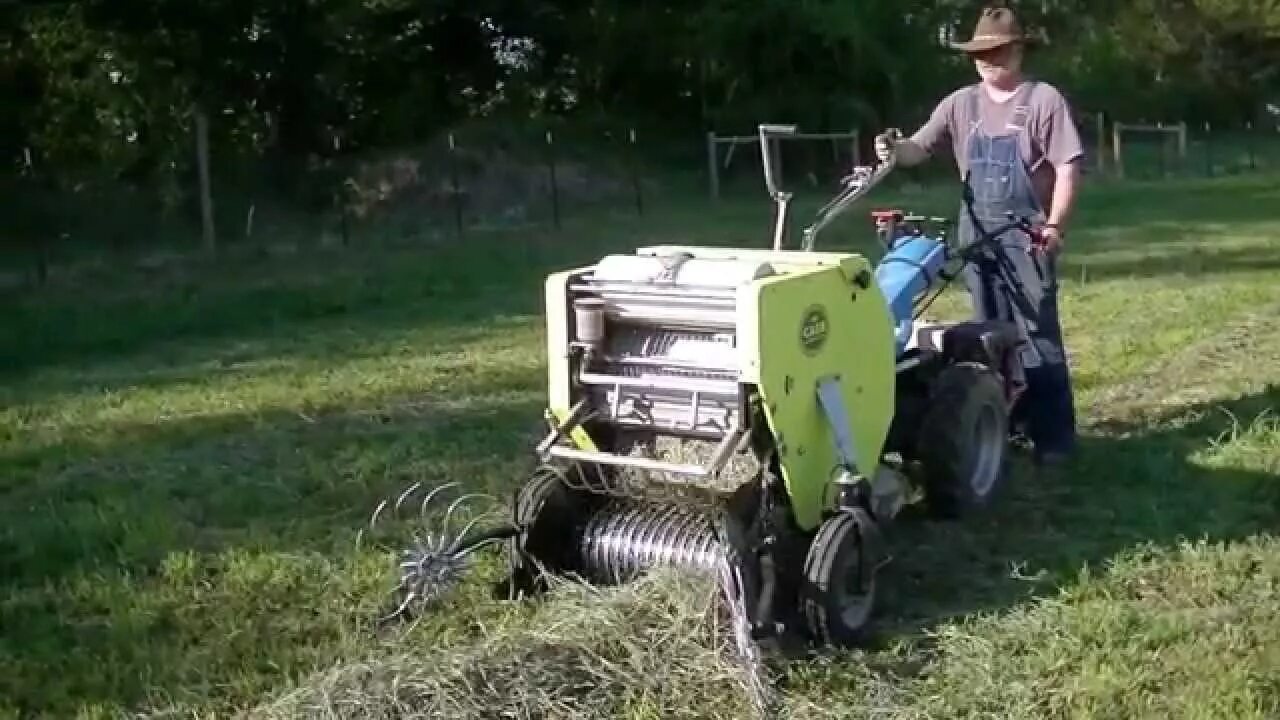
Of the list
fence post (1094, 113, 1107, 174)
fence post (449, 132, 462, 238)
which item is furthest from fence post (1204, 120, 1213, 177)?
fence post (449, 132, 462, 238)

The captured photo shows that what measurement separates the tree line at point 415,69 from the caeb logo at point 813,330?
40.6 feet

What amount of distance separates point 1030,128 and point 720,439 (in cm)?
222

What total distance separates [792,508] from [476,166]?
15.8 m

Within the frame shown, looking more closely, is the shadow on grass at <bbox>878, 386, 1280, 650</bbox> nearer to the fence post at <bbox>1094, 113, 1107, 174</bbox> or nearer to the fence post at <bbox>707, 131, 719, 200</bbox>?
the fence post at <bbox>707, 131, 719, 200</bbox>

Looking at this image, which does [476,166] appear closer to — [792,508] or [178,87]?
[178,87]

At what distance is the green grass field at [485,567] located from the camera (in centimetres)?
403

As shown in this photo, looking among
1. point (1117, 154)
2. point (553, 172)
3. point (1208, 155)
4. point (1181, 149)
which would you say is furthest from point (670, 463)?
point (1208, 155)

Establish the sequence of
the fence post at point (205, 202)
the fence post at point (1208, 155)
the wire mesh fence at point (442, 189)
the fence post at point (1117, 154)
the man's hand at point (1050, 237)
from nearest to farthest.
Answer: the man's hand at point (1050, 237), the wire mesh fence at point (442, 189), the fence post at point (205, 202), the fence post at point (1117, 154), the fence post at point (1208, 155)

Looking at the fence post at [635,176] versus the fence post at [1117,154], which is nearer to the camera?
the fence post at [635,176]

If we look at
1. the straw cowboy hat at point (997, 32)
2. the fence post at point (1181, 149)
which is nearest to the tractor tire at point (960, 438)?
the straw cowboy hat at point (997, 32)

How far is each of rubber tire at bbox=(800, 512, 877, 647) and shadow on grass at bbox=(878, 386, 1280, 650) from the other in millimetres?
168

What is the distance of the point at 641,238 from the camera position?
16.7 m

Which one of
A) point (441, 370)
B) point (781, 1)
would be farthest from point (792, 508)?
point (781, 1)

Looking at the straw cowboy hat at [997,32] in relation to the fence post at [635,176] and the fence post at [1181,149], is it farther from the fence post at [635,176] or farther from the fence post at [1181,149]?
the fence post at [1181,149]
